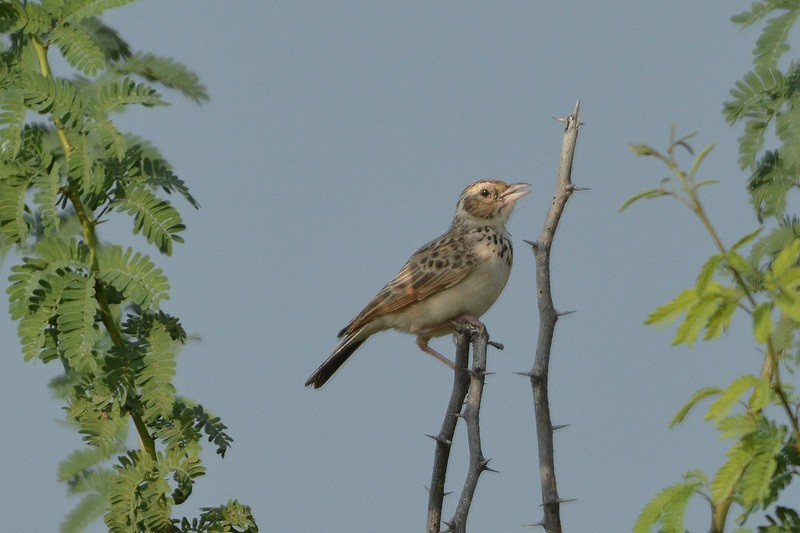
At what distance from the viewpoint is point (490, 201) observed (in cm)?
1023

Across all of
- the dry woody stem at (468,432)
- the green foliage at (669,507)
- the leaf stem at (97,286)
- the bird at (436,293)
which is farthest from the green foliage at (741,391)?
the bird at (436,293)

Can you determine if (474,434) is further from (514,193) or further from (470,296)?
(514,193)

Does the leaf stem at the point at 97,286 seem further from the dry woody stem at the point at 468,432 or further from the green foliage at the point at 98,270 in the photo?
the dry woody stem at the point at 468,432

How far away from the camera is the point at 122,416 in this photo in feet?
16.3

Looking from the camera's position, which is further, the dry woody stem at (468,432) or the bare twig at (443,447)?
the bare twig at (443,447)

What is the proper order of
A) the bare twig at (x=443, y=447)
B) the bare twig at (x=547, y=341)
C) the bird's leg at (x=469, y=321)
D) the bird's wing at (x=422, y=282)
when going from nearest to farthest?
the bare twig at (x=547, y=341)
the bare twig at (x=443, y=447)
the bird's leg at (x=469, y=321)
the bird's wing at (x=422, y=282)

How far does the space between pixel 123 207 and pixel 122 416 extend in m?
0.87

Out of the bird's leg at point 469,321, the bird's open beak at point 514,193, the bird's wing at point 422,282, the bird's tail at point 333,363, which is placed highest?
the bird's open beak at point 514,193

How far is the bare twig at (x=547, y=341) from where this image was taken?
407 cm

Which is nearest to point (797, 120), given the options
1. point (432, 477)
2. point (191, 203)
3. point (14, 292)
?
point (432, 477)

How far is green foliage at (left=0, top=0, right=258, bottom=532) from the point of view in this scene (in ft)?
15.4

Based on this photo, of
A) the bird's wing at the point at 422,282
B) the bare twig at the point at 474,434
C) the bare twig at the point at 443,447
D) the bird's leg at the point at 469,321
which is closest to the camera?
the bare twig at the point at 474,434

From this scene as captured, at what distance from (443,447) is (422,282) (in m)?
4.39

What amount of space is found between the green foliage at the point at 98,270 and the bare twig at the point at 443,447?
71cm
